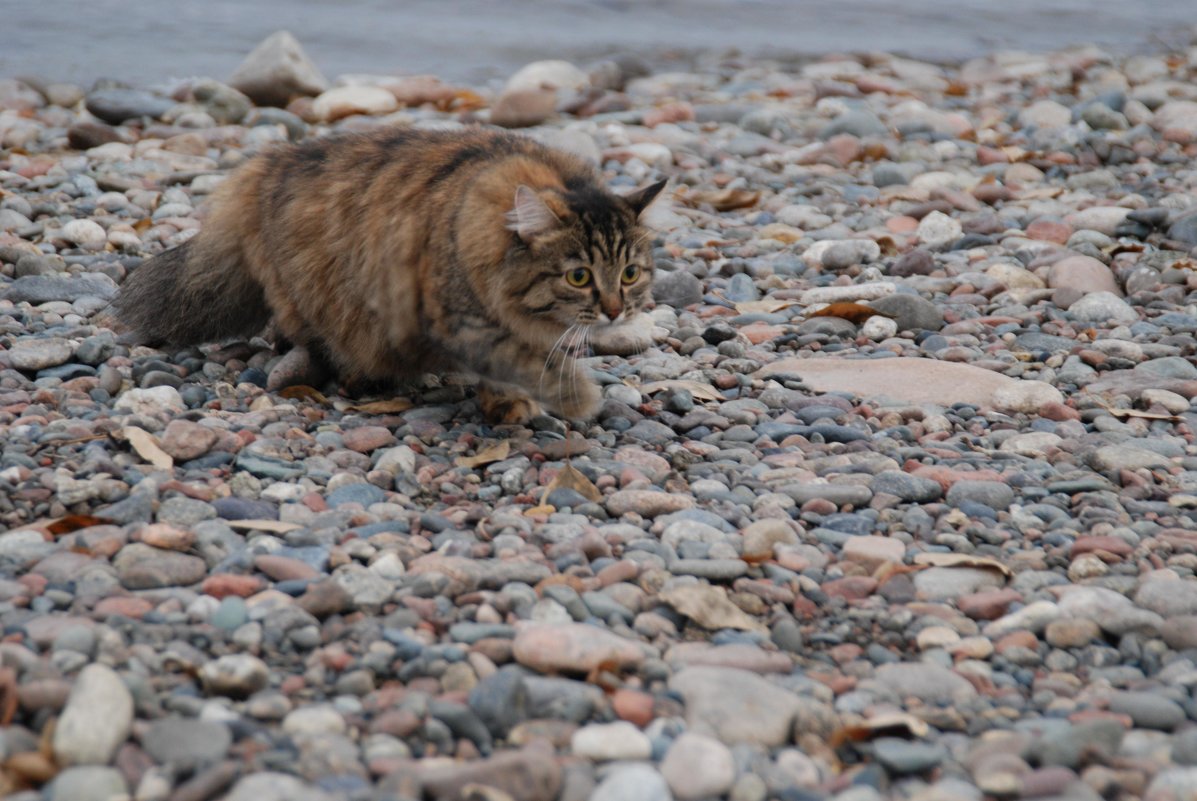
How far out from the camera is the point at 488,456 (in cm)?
411

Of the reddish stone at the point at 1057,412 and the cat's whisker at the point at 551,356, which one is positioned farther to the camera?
the reddish stone at the point at 1057,412

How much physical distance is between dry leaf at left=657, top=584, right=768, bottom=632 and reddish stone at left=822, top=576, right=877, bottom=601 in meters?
0.27

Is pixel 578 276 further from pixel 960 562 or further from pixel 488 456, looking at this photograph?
pixel 960 562

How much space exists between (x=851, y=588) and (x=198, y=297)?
280cm

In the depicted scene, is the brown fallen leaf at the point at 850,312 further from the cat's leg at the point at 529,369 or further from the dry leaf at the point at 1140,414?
the cat's leg at the point at 529,369

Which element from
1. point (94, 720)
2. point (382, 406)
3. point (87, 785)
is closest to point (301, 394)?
point (382, 406)

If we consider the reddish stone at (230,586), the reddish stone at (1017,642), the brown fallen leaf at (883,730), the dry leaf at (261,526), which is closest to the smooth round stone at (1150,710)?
the reddish stone at (1017,642)

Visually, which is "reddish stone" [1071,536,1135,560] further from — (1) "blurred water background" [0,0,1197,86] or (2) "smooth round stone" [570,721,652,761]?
(1) "blurred water background" [0,0,1197,86]

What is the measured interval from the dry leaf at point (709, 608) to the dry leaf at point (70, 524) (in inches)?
59.0

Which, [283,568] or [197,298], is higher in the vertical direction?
[197,298]

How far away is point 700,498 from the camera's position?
3.87m

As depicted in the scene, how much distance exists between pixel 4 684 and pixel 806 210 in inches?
213

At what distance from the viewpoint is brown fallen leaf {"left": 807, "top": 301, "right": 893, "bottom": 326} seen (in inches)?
217

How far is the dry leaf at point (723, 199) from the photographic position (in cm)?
740
